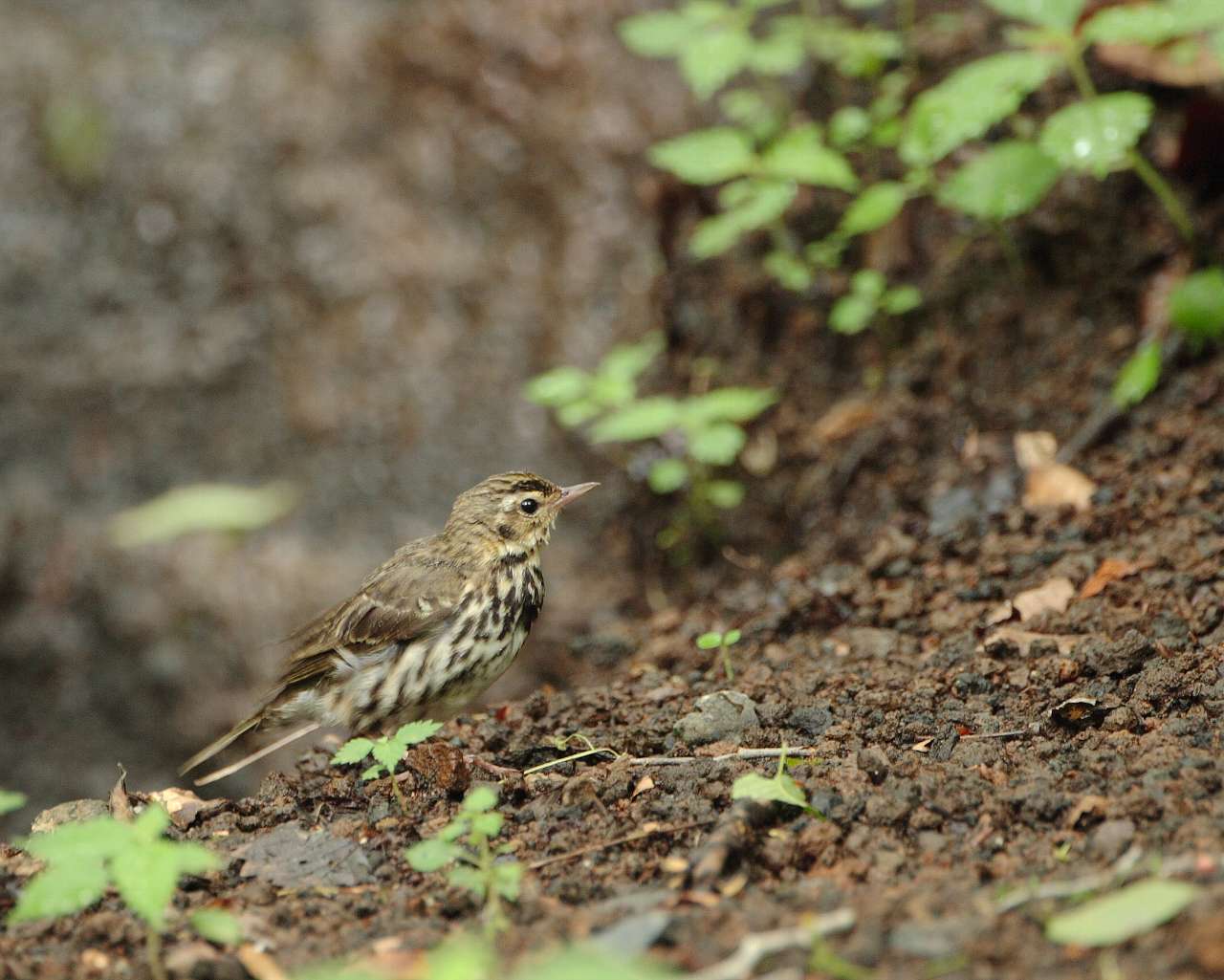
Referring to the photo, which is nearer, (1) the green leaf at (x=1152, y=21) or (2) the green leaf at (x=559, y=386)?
(1) the green leaf at (x=1152, y=21)

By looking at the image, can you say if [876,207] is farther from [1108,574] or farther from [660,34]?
[1108,574]

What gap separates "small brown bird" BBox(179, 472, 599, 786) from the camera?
4414 millimetres

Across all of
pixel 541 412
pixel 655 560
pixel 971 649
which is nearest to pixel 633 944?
pixel 971 649

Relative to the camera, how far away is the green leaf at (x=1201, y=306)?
201 inches

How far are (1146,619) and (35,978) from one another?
2.94m

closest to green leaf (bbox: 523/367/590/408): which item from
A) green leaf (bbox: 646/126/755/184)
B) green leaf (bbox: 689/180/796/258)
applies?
green leaf (bbox: 689/180/796/258)

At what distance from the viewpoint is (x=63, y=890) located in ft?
8.09

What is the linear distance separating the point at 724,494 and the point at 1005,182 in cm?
202

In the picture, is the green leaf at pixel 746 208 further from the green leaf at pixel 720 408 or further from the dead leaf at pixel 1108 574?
the dead leaf at pixel 1108 574

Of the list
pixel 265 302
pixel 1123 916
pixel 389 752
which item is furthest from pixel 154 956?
pixel 265 302

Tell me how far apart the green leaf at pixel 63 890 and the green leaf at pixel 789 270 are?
4.84 metres

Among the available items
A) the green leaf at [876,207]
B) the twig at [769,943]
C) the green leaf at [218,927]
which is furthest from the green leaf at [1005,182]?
the green leaf at [218,927]

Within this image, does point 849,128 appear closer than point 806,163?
No

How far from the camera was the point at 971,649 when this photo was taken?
13.2 feet
